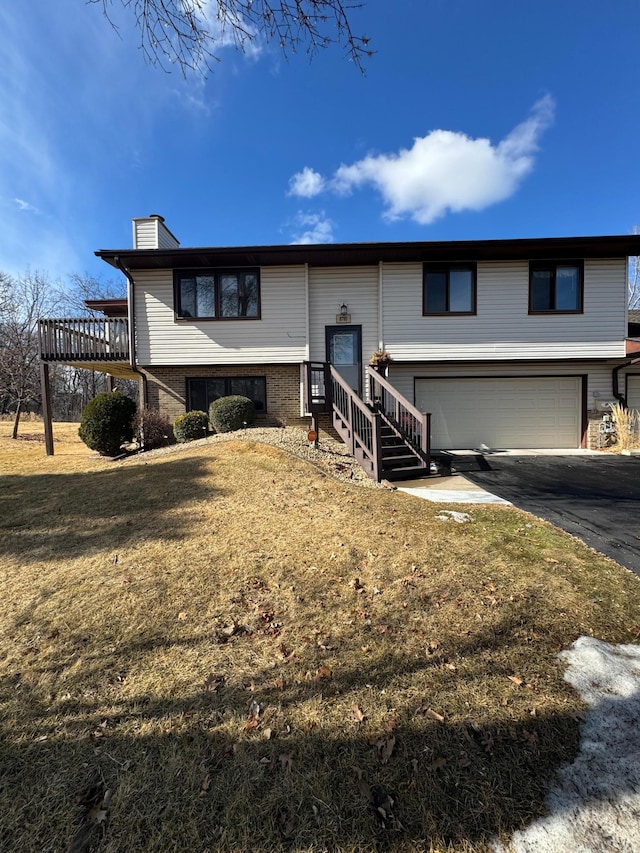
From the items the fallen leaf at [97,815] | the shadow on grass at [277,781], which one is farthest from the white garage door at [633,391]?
the fallen leaf at [97,815]

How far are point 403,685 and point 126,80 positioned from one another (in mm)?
6360

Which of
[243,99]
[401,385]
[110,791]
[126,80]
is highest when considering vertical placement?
[243,99]

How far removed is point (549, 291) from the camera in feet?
37.7

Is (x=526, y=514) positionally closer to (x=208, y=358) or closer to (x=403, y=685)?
(x=403, y=685)

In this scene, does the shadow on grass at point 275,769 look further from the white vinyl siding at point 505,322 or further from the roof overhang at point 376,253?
the roof overhang at point 376,253

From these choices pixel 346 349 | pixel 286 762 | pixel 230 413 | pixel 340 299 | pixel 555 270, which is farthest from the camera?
pixel 346 349

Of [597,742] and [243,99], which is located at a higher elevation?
[243,99]

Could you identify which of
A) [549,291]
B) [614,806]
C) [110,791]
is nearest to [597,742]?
[614,806]

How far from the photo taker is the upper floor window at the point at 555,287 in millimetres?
11406

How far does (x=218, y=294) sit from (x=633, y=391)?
12680 millimetres

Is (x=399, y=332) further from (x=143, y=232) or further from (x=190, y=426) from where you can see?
(x=143, y=232)

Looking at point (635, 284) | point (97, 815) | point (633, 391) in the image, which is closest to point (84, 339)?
point (97, 815)

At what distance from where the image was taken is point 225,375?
39.4ft

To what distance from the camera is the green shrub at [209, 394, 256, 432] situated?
10.8m
